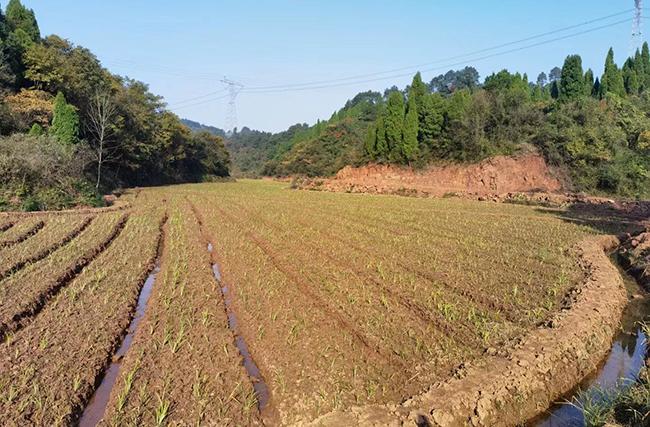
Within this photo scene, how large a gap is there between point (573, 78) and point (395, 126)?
22348 millimetres

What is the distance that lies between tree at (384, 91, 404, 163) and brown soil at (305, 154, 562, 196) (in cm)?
149

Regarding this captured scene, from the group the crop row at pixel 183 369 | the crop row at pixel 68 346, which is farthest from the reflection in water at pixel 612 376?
the crop row at pixel 68 346

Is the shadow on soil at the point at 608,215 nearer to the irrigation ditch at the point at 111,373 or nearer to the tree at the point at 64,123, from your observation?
the irrigation ditch at the point at 111,373

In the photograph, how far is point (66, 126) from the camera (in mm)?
28469

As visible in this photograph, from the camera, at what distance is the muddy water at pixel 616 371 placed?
17.1 feet

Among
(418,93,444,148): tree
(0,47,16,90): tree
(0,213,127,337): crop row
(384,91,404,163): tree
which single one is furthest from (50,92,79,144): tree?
(418,93,444,148): tree

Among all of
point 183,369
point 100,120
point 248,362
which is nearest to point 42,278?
point 183,369

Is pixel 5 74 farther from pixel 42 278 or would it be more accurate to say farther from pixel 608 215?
pixel 608 215

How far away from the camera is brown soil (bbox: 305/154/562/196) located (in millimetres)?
35259

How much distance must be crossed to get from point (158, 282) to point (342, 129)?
55.0 m

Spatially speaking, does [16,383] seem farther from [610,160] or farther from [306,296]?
[610,160]

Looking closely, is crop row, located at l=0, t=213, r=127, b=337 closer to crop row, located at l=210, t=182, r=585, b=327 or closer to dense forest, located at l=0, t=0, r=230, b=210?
crop row, located at l=210, t=182, r=585, b=327

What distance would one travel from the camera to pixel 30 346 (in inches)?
243

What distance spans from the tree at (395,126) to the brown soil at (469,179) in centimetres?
149
